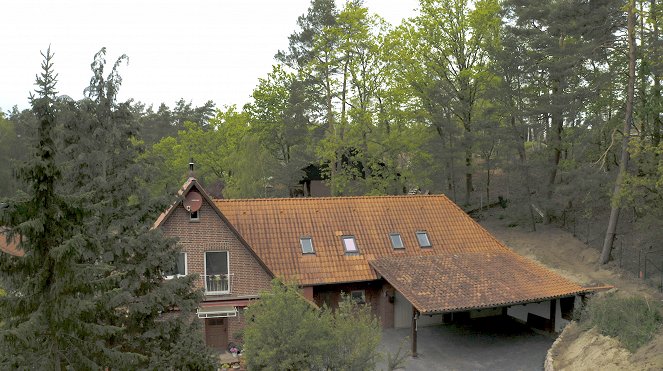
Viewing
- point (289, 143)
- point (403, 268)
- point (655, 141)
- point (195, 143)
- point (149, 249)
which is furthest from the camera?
point (195, 143)

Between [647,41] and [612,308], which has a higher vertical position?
[647,41]

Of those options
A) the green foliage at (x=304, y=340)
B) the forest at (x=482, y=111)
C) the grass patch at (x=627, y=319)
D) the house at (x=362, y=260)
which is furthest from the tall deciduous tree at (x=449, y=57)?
the green foliage at (x=304, y=340)

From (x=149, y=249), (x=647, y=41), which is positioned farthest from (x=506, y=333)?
(x=149, y=249)

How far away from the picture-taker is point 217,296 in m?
19.3

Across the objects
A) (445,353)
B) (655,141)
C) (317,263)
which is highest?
(655,141)

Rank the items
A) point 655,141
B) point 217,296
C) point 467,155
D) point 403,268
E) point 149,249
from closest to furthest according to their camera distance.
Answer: point 149,249
point 217,296
point 403,268
point 655,141
point 467,155

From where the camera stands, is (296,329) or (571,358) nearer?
(296,329)

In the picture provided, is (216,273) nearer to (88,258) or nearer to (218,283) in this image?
(218,283)

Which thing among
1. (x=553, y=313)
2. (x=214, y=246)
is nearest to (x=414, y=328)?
(x=553, y=313)

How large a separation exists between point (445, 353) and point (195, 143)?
30.2 meters

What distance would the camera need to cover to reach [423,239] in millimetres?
23609

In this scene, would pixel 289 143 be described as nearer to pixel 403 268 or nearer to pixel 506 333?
pixel 403 268

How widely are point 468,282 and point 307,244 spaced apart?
700cm

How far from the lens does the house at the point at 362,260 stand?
19.2m
